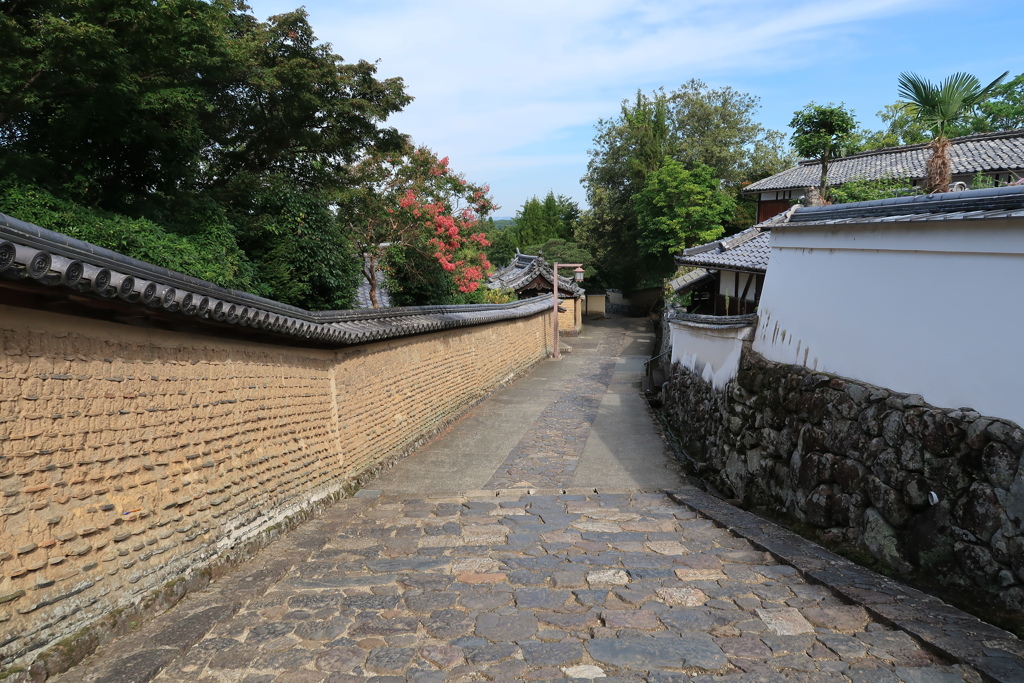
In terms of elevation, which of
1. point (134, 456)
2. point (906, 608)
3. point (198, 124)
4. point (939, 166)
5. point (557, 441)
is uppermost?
point (198, 124)

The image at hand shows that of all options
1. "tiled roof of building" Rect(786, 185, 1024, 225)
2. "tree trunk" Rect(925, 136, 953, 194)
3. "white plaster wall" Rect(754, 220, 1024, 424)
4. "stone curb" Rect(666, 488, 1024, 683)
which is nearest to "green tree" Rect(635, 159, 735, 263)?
"tree trunk" Rect(925, 136, 953, 194)

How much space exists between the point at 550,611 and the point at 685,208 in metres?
28.6

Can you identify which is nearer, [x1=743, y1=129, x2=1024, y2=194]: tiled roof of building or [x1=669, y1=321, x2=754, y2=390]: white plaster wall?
[x1=669, y1=321, x2=754, y2=390]: white plaster wall

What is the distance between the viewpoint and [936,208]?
5414mm

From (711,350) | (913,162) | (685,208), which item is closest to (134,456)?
(711,350)

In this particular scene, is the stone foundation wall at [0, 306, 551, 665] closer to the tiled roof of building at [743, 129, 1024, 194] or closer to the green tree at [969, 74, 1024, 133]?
the tiled roof of building at [743, 129, 1024, 194]

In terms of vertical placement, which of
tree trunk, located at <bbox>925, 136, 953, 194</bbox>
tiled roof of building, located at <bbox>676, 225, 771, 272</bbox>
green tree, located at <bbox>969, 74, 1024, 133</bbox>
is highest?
green tree, located at <bbox>969, 74, 1024, 133</bbox>

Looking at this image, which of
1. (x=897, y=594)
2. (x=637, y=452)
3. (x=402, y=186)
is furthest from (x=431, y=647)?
(x=402, y=186)

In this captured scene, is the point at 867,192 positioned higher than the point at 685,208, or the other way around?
the point at 685,208

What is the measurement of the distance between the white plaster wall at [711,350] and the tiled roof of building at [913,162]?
27.9ft

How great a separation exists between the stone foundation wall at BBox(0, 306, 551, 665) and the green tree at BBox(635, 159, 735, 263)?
25.6 metres

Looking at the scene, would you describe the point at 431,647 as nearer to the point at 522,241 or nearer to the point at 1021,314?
the point at 1021,314

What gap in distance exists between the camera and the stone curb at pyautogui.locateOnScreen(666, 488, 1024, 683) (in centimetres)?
385

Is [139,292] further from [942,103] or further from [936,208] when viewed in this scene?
[942,103]
